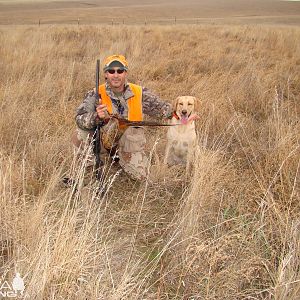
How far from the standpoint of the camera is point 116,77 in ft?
11.8

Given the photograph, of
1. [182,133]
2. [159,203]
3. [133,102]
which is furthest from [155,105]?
[159,203]

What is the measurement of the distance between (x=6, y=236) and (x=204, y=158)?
5.24ft

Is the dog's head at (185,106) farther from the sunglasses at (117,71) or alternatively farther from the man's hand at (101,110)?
the man's hand at (101,110)

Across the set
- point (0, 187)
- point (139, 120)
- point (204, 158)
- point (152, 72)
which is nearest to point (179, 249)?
point (204, 158)

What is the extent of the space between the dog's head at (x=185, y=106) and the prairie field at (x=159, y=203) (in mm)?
263

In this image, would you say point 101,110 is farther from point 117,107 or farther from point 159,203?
point 159,203

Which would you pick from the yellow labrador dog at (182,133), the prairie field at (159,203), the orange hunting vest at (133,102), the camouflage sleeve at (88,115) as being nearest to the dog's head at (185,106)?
the yellow labrador dog at (182,133)

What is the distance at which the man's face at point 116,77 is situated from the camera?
3.57m

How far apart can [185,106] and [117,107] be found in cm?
73

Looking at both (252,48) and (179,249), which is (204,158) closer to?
(179,249)

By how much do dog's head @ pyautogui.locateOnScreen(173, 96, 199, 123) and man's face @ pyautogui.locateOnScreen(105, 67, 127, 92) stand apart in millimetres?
658

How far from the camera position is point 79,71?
730 centimetres

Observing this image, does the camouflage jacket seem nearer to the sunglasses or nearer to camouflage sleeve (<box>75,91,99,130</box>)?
camouflage sleeve (<box>75,91,99,130</box>)

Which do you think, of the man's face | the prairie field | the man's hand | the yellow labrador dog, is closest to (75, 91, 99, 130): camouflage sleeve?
the man's hand
